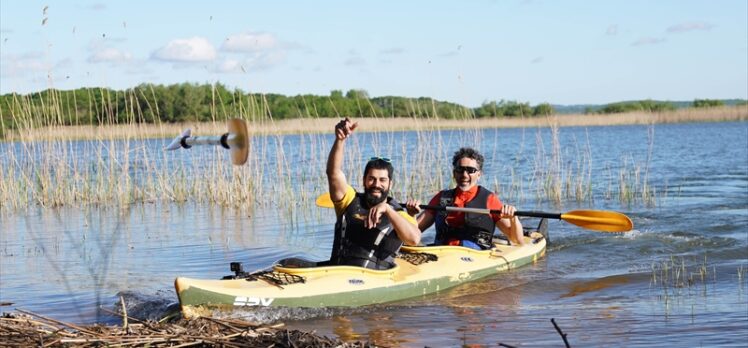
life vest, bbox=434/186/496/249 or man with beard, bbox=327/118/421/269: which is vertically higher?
man with beard, bbox=327/118/421/269

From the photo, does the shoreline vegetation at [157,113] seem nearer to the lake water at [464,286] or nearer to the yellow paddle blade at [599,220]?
the lake water at [464,286]

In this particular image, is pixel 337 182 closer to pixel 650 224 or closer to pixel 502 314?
pixel 502 314

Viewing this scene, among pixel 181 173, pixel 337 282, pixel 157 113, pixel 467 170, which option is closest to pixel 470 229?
pixel 467 170

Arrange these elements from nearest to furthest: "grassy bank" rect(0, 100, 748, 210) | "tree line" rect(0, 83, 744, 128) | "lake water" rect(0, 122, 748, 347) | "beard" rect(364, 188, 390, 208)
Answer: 1. "lake water" rect(0, 122, 748, 347)
2. "beard" rect(364, 188, 390, 208)
3. "tree line" rect(0, 83, 744, 128)
4. "grassy bank" rect(0, 100, 748, 210)

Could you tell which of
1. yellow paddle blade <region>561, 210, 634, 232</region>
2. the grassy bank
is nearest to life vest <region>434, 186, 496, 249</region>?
yellow paddle blade <region>561, 210, 634, 232</region>

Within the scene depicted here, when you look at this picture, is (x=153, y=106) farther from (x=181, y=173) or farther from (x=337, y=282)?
(x=337, y=282)

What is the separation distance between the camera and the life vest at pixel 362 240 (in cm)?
733

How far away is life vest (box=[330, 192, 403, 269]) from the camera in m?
7.33

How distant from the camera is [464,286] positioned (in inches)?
347

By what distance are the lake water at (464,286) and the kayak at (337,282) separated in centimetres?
10

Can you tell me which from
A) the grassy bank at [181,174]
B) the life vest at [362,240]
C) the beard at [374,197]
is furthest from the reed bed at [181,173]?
the beard at [374,197]

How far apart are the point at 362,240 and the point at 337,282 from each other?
39 centimetres

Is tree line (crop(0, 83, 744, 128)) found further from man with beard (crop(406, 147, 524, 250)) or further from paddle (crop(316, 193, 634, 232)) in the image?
paddle (crop(316, 193, 634, 232))

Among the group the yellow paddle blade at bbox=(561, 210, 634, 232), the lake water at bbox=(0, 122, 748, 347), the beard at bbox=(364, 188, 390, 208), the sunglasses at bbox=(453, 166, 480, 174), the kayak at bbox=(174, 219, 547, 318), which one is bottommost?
the lake water at bbox=(0, 122, 748, 347)
